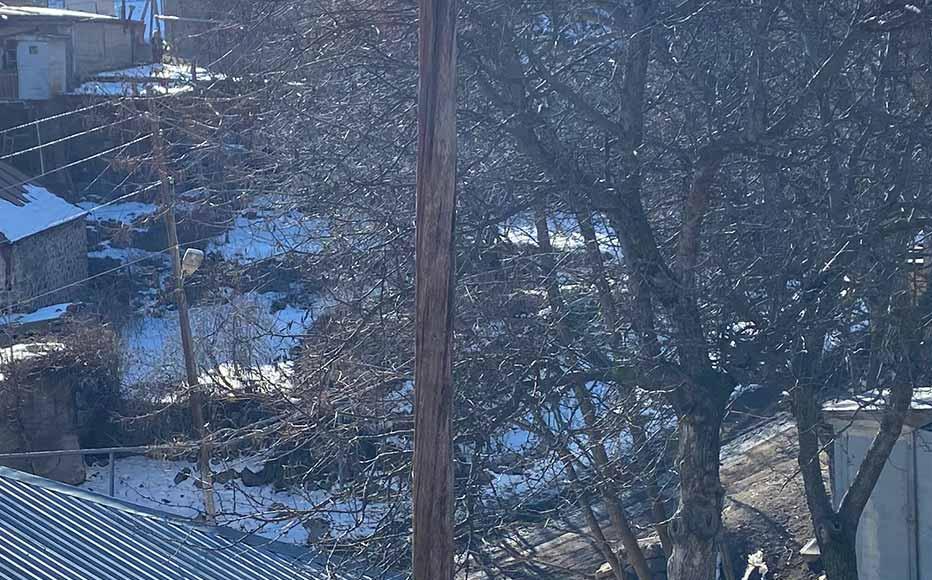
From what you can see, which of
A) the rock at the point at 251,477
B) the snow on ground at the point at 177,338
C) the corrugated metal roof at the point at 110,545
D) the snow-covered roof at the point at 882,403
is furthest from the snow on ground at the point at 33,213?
the snow-covered roof at the point at 882,403

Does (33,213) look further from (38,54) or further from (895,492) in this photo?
(895,492)

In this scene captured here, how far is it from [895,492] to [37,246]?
1776 centimetres

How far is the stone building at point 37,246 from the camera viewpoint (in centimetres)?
2094

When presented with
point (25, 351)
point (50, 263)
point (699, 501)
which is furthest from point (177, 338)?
point (699, 501)

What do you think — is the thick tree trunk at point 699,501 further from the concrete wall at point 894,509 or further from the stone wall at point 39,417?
the stone wall at point 39,417

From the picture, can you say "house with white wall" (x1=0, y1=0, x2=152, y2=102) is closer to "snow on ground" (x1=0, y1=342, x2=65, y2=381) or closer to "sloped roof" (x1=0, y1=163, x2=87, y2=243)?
"sloped roof" (x1=0, y1=163, x2=87, y2=243)

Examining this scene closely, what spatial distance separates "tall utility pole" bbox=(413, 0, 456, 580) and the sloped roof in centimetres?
1781

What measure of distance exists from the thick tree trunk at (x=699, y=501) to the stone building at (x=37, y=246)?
15764 millimetres

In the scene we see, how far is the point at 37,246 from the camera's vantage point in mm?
21625

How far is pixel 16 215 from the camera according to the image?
72.5ft

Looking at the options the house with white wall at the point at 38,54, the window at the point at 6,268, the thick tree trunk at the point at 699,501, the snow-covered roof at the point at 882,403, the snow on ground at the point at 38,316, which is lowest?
the thick tree trunk at the point at 699,501

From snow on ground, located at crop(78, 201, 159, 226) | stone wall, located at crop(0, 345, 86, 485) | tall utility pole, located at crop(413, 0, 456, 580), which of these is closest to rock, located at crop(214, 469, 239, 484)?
tall utility pole, located at crop(413, 0, 456, 580)

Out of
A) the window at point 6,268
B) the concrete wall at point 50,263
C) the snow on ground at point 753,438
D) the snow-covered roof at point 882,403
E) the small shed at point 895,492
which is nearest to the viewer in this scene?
the snow-covered roof at point 882,403

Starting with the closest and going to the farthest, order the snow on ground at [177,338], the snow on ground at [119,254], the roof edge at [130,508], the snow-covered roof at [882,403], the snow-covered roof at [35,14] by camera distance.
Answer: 1. the snow-covered roof at [882,403]
2. the roof edge at [130,508]
3. the snow on ground at [177,338]
4. the snow on ground at [119,254]
5. the snow-covered roof at [35,14]
